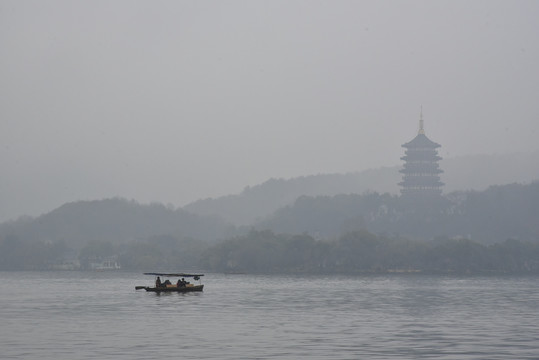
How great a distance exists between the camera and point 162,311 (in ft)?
258

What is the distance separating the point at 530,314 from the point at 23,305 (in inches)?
1650

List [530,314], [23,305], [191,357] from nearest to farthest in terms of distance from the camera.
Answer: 1. [191,357]
2. [530,314]
3. [23,305]

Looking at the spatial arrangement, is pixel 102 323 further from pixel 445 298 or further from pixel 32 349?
pixel 445 298

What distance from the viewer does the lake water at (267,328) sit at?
49156mm

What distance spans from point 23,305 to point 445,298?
137 ft

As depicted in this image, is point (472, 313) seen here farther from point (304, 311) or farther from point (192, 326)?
point (192, 326)

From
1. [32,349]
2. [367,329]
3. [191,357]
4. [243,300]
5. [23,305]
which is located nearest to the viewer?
[191,357]

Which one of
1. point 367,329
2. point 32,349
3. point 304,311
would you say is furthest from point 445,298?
point 32,349

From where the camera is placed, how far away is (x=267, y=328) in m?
63.0

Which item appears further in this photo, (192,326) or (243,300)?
(243,300)

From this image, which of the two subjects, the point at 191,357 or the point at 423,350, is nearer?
the point at 191,357

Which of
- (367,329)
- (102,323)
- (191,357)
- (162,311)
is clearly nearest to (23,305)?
(162,311)

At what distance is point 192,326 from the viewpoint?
63875 mm

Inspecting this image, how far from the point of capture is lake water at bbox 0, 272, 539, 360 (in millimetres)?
49156
